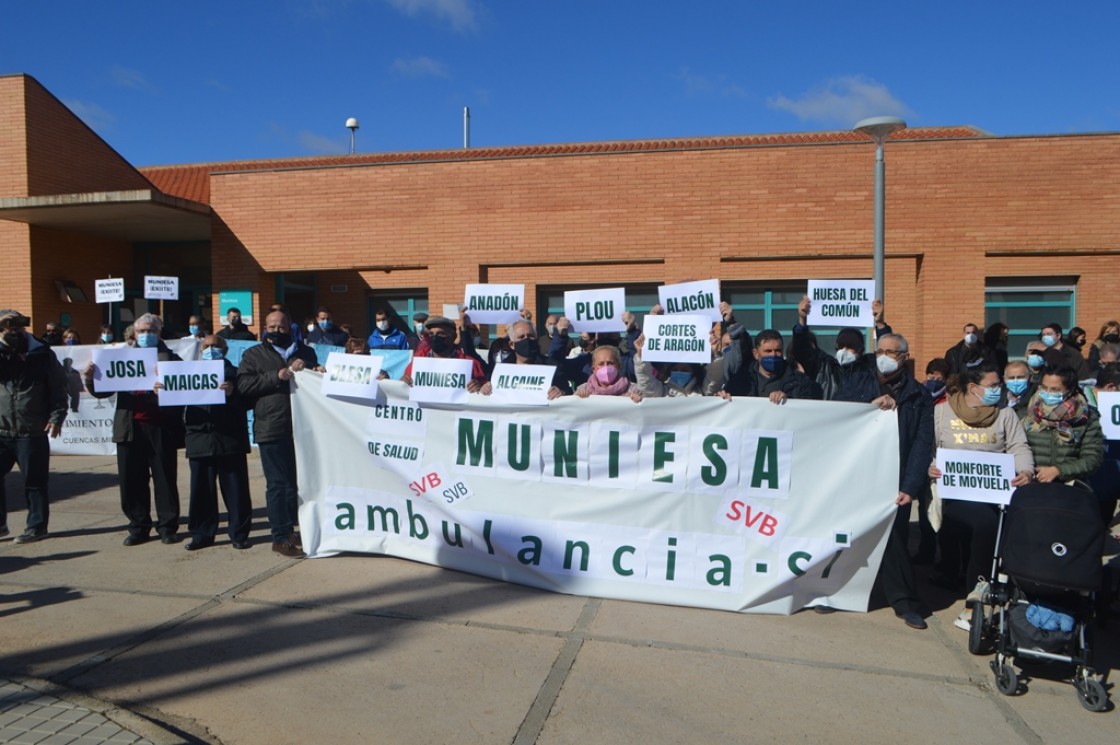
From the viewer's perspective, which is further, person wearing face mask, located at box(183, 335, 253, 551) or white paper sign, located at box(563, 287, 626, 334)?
white paper sign, located at box(563, 287, 626, 334)

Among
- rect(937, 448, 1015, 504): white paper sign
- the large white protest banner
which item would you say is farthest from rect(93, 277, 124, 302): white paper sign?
rect(937, 448, 1015, 504): white paper sign

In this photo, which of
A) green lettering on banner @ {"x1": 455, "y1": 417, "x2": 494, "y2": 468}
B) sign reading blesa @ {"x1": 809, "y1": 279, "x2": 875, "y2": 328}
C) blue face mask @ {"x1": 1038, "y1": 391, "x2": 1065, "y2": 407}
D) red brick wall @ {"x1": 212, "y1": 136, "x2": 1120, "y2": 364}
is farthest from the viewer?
red brick wall @ {"x1": 212, "y1": 136, "x2": 1120, "y2": 364}

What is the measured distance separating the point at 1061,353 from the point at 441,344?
6776 mm

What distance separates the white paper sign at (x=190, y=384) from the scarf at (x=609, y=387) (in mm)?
2871

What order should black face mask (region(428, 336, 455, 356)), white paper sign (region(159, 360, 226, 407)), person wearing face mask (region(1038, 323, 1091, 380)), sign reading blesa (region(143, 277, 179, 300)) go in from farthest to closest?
sign reading blesa (region(143, 277, 179, 300)) < person wearing face mask (region(1038, 323, 1091, 380)) < black face mask (region(428, 336, 455, 356)) < white paper sign (region(159, 360, 226, 407))

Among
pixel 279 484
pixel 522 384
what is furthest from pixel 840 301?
pixel 279 484

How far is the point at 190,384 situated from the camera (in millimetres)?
6148

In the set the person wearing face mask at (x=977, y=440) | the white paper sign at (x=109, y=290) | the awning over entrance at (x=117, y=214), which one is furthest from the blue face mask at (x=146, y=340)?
the awning over entrance at (x=117, y=214)

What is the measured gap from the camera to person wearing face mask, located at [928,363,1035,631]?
510cm

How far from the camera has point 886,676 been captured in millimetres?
4199

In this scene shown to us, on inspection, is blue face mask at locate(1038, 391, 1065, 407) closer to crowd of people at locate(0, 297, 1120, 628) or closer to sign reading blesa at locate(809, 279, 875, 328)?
crowd of people at locate(0, 297, 1120, 628)

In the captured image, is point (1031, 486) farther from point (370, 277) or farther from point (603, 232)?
point (370, 277)

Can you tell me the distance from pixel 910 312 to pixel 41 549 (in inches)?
508

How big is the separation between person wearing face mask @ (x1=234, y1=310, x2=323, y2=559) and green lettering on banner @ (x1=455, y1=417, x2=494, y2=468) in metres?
1.42
